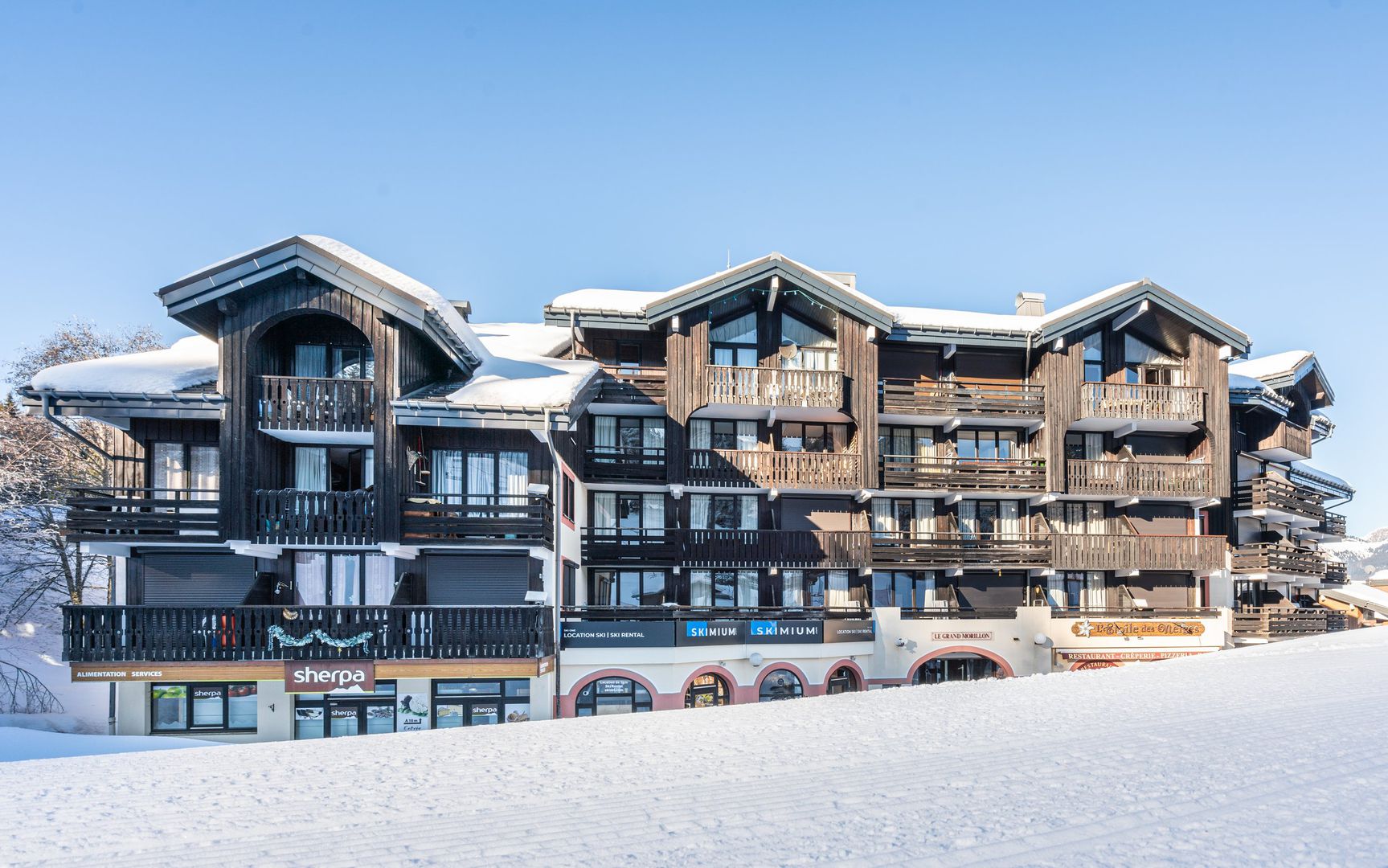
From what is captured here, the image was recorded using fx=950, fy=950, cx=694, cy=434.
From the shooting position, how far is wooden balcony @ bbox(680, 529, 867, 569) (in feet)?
83.1

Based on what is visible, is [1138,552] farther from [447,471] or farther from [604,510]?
[447,471]

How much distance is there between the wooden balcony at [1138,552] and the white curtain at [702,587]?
9890 mm

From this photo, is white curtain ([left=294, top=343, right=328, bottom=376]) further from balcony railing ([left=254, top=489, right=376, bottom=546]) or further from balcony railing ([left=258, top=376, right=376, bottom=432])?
balcony railing ([left=254, top=489, right=376, bottom=546])

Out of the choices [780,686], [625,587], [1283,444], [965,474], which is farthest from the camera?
[1283,444]

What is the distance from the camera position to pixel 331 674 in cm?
1895

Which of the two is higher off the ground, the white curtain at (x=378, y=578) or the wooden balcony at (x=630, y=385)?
the wooden balcony at (x=630, y=385)

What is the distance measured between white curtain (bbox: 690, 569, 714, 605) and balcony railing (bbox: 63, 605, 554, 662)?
23.5ft

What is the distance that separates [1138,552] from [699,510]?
12785 mm

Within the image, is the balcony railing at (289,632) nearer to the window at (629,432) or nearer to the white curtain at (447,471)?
the white curtain at (447,471)

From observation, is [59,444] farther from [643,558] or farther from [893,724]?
[893,724]

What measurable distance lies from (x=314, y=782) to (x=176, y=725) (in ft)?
40.5

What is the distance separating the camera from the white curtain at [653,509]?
2612 cm

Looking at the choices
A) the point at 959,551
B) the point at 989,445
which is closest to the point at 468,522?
the point at 959,551

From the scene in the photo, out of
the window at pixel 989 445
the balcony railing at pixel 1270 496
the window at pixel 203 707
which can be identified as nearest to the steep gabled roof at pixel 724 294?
the window at pixel 989 445
